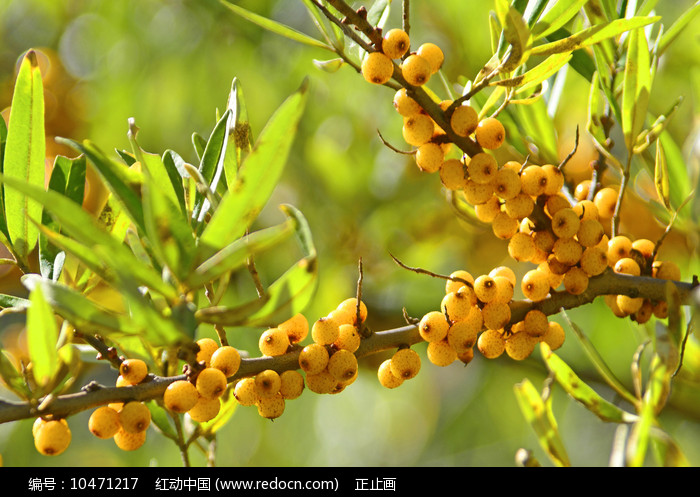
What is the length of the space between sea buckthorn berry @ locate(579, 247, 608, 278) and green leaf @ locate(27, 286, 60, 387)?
48 centimetres

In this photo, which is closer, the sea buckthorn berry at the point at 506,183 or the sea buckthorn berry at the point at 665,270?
the sea buckthorn berry at the point at 506,183

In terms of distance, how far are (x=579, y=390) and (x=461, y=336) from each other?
182 millimetres

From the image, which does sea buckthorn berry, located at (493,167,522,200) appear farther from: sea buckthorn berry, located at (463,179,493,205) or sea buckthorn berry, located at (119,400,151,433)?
sea buckthorn berry, located at (119,400,151,433)

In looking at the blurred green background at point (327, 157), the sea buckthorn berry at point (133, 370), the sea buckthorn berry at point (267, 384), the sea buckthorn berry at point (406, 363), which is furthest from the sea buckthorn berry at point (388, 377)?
the blurred green background at point (327, 157)

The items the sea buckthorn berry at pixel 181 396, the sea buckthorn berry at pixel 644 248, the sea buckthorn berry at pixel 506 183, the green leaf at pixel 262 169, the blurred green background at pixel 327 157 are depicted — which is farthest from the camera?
the blurred green background at pixel 327 157

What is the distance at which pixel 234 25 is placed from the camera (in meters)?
1.70

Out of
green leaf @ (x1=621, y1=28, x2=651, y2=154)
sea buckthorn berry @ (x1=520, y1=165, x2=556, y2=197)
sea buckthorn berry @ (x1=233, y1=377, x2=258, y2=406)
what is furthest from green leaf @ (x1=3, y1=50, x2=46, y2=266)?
green leaf @ (x1=621, y1=28, x2=651, y2=154)

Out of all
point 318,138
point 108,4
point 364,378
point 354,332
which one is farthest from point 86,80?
point 354,332

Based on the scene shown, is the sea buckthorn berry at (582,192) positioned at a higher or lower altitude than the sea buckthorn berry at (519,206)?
higher

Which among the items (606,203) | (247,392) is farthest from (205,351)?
(606,203)

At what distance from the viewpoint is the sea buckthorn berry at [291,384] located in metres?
0.57

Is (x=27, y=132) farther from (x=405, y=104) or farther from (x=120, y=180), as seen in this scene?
(x=405, y=104)

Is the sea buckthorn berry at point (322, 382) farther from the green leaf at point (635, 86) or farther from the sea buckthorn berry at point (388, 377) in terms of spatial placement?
the green leaf at point (635, 86)

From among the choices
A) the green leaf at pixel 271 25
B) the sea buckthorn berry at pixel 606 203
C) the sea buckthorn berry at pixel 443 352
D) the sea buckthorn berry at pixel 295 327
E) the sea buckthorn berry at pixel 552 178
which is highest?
the green leaf at pixel 271 25
